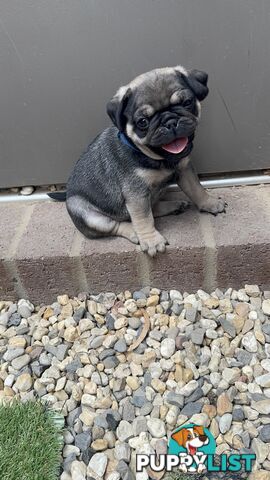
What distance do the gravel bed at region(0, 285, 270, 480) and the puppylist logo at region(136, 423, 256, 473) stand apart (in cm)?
3

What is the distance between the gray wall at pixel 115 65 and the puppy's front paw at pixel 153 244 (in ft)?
2.05

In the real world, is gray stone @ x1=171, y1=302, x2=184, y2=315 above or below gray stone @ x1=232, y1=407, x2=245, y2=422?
above

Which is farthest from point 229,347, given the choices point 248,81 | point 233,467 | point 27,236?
point 248,81

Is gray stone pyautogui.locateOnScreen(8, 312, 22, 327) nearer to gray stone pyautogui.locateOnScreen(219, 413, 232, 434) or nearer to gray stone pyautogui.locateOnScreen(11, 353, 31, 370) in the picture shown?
gray stone pyautogui.locateOnScreen(11, 353, 31, 370)

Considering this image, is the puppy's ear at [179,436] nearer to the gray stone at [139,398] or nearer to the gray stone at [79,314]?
the gray stone at [139,398]

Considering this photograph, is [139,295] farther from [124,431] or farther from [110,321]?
[124,431]

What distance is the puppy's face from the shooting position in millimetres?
1632

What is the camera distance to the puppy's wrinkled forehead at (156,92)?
1.64m

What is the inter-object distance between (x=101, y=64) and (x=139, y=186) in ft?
2.30

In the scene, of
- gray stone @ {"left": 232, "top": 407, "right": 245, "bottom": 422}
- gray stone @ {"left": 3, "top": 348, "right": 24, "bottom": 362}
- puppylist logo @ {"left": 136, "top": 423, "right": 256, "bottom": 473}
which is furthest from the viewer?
gray stone @ {"left": 3, "top": 348, "right": 24, "bottom": 362}

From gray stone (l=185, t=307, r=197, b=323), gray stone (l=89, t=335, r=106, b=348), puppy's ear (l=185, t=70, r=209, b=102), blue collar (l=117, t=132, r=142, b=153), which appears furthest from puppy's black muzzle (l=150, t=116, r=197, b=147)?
gray stone (l=89, t=335, r=106, b=348)

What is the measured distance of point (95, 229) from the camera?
217 centimetres

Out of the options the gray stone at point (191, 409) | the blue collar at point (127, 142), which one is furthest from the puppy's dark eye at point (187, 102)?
the gray stone at point (191, 409)

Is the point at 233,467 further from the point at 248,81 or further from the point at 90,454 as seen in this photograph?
the point at 248,81
